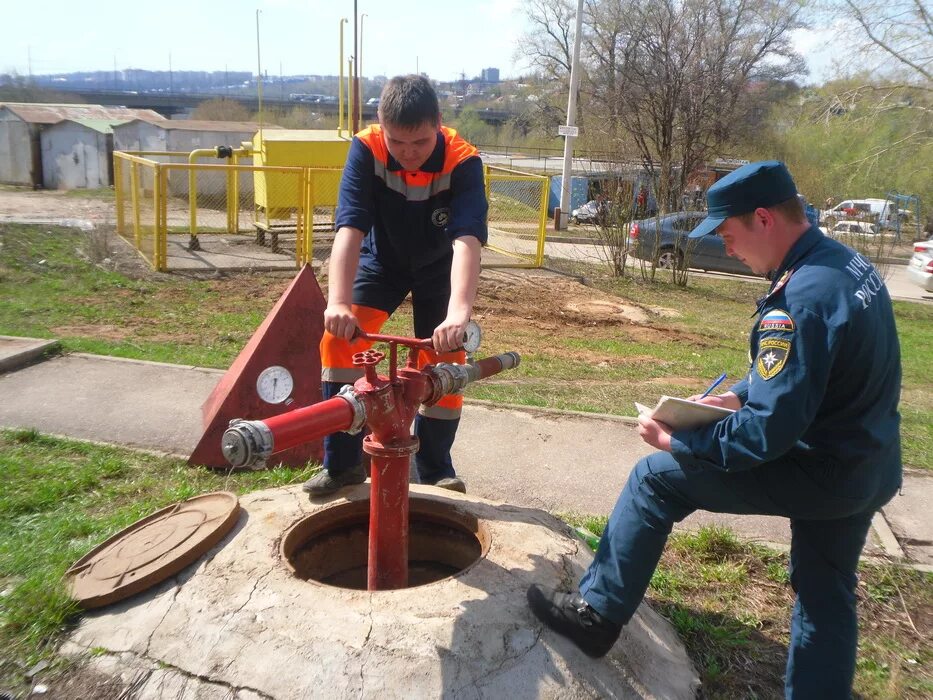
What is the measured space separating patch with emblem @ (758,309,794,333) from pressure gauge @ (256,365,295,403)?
2.82m

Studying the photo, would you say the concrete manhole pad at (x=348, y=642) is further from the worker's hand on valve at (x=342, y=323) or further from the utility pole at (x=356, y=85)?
the utility pole at (x=356, y=85)

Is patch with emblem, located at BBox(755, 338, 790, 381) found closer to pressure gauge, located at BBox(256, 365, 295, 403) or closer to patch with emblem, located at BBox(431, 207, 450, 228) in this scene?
patch with emblem, located at BBox(431, 207, 450, 228)

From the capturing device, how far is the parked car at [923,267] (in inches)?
702

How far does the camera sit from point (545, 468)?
4715mm

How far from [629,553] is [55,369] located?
5140 millimetres

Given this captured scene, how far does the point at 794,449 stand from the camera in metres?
2.26

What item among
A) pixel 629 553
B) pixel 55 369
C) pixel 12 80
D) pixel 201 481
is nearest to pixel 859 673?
pixel 629 553

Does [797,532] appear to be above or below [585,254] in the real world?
above

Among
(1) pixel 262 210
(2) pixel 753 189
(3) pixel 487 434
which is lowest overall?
(3) pixel 487 434

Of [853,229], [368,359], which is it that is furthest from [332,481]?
[853,229]

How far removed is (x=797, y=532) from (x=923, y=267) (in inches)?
717

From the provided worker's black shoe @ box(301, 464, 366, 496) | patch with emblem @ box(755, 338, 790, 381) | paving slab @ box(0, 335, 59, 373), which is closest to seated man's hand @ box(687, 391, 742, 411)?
patch with emblem @ box(755, 338, 790, 381)

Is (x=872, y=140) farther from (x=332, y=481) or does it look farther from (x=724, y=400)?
(x=332, y=481)

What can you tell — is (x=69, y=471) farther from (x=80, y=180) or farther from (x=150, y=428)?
(x=80, y=180)
